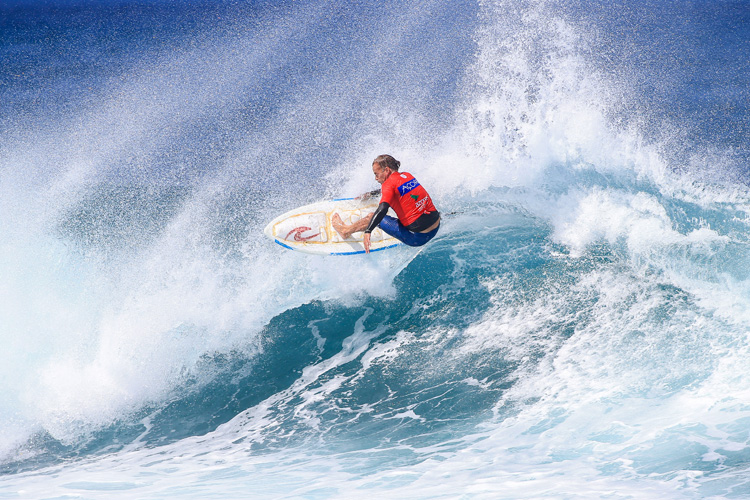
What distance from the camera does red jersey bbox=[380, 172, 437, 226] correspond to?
5.85 metres

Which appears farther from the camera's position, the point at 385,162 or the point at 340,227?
the point at 340,227

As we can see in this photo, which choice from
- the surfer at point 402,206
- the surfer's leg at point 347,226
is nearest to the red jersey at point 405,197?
the surfer at point 402,206

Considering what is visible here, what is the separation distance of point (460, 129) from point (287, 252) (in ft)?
12.0

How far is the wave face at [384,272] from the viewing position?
5914 millimetres

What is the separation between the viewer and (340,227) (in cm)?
696

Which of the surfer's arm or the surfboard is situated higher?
the surfboard

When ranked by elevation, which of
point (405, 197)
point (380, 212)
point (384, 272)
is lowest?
point (384, 272)

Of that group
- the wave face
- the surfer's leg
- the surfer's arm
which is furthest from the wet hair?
the wave face

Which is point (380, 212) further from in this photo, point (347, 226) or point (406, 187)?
point (347, 226)

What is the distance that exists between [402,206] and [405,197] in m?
0.12

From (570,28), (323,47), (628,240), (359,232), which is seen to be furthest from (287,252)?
(570,28)

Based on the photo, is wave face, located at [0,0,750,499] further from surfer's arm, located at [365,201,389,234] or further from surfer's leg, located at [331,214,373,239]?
surfer's arm, located at [365,201,389,234]

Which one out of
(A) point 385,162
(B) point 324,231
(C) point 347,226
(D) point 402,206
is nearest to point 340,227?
(C) point 347,226

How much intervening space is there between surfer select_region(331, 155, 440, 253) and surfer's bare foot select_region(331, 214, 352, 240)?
595 mm
